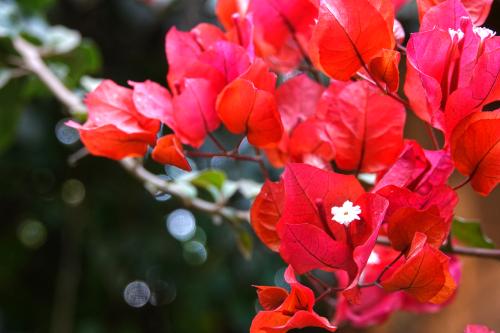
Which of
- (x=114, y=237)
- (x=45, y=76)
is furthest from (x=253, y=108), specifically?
(x=114, y=237)

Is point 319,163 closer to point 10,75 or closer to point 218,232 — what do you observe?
point 10,75

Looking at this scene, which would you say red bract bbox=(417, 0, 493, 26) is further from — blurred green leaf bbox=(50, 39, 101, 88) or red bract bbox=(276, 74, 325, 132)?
blurred green leaf bbox=(50, 39, 101, 88)

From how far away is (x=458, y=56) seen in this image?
12.8 inches

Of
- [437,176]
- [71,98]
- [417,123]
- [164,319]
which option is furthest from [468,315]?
[437,176]

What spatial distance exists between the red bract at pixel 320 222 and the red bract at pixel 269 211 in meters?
0.03

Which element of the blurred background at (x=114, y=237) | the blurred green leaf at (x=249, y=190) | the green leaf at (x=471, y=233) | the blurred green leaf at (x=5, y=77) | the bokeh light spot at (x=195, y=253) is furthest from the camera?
the bokeh light spot at (x=195, y=253)

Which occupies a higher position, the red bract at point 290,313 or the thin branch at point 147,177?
the red bract at point 290,313

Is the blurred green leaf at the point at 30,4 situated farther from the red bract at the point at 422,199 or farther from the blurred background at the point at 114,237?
the red bract at the point at 422,199

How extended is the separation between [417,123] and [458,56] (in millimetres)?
1212

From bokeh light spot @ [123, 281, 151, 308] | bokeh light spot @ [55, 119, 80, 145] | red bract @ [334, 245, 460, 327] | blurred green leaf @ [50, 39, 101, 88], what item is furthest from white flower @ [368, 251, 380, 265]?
bokeh light spot @ [123, 281, 151, 308]

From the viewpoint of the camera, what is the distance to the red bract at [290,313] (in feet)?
0.93

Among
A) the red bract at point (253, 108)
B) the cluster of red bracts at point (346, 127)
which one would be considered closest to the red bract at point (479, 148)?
the cluster of red bracts at point (346, 127)

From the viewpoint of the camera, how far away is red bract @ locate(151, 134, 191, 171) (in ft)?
1.18

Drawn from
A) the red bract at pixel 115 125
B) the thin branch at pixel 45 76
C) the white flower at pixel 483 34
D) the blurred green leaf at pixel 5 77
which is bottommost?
the blurred green leaf at pixel 5 77
